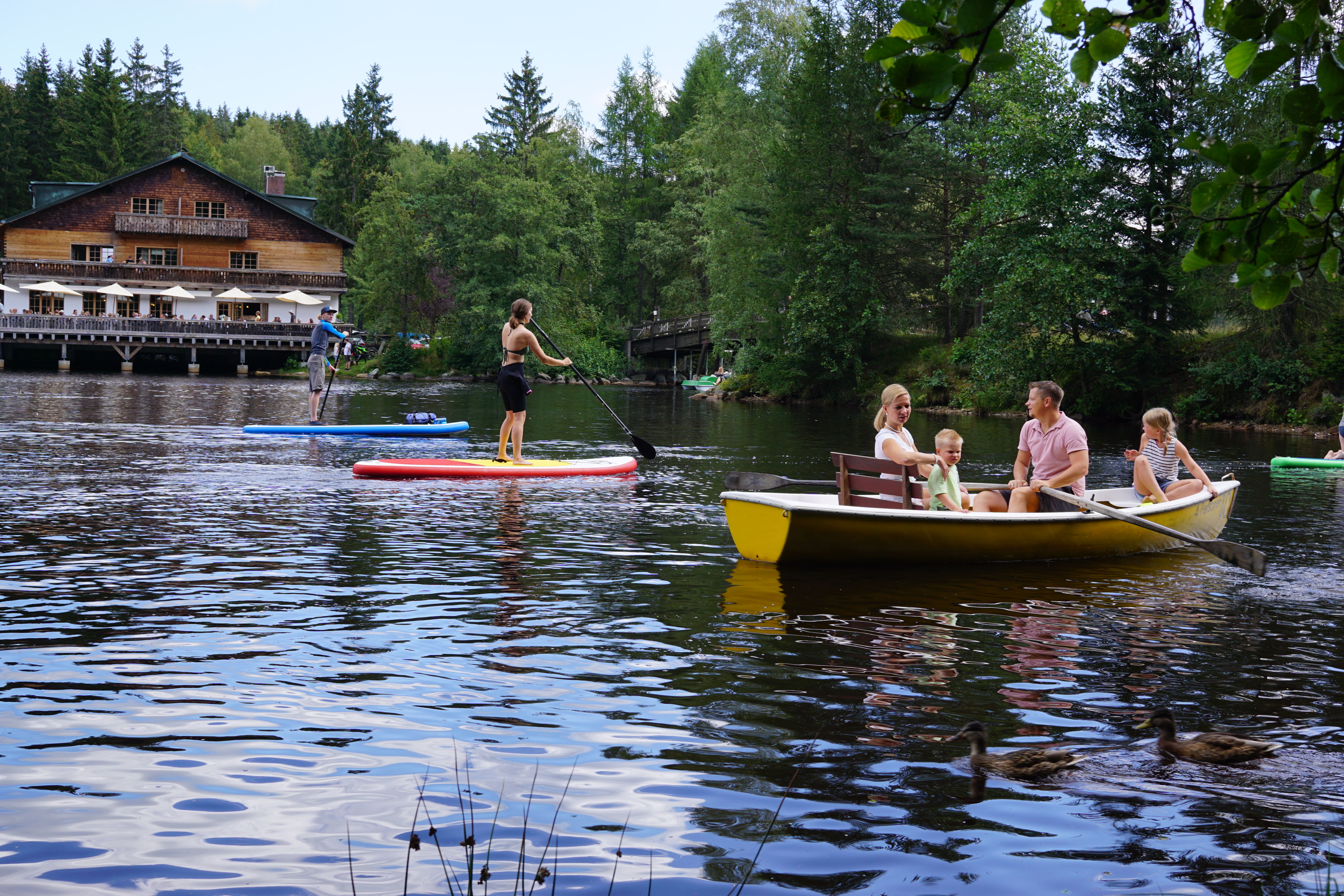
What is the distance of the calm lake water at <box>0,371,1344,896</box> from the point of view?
12.9ft

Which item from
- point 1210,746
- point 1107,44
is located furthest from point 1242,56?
point 1210,746

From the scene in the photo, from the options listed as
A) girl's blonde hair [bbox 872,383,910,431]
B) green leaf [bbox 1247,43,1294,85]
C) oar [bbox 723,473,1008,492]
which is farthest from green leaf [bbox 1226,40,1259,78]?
oar [bbox 723,473,1008,492]

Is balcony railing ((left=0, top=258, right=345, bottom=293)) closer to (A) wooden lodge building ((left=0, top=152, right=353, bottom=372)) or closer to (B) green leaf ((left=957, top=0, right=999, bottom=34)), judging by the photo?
(A) wooden lodge building ((left=0, top=152, right=353, bottom=372))

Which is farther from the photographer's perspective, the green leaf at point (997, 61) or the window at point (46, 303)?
the window at point (46, 303)

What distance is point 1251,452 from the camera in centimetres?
2420

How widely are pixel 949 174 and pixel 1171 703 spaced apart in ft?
123

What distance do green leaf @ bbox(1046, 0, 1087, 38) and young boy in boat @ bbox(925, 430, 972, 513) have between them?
7.14 meters

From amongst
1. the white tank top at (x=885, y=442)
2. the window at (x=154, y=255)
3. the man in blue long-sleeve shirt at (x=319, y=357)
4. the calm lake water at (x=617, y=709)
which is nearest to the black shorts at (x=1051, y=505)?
the calm lake water at (x=617, y=709)

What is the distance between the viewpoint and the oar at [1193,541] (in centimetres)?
877

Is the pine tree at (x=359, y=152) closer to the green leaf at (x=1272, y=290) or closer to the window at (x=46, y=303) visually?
the window at (x=46, y=303)

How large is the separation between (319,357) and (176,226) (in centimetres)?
4307

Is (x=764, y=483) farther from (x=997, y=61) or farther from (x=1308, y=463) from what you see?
(x=1308, y=463)

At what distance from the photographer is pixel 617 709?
559 centimetres

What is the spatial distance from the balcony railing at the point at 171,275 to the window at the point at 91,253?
57cm
